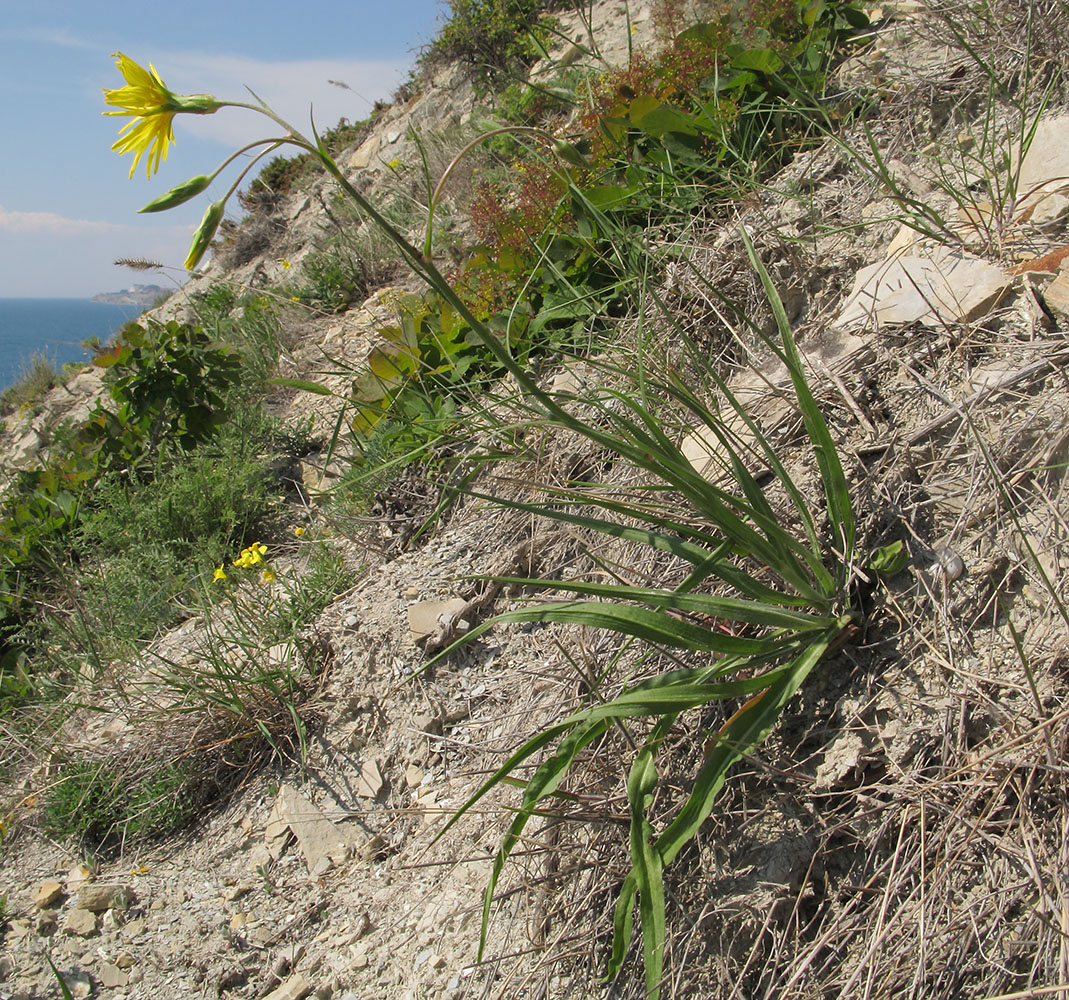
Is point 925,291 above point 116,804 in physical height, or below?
above

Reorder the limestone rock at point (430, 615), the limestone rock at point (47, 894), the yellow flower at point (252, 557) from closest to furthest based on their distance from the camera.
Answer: the limestone rock at point (47, 894) → the limestone rock at point (430, 615) → the yellow flower at point (252, 557)

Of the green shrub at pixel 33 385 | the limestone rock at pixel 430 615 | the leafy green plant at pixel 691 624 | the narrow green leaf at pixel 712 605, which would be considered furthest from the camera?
the green shrub at pixel 33 385

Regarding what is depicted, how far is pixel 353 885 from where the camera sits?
6.17ft

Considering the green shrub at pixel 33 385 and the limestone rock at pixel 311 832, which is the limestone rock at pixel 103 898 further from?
the green shrub at pixel 33 385

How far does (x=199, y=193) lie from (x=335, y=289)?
427cm

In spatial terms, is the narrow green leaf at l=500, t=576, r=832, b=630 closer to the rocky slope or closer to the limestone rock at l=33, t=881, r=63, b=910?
the rocky slope

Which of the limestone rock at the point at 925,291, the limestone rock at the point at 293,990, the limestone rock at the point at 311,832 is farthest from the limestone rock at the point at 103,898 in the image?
the limestone rock at the point at 925,291

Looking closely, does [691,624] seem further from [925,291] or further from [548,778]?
[925,291]

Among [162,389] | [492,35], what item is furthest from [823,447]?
[492,35]

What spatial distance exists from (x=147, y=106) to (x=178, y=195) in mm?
154

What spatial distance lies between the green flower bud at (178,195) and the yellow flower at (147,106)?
0.23 ft

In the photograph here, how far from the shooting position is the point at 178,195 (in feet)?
3.66

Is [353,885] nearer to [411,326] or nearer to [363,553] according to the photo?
[363,553]

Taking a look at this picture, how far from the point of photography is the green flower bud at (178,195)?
43.6 inches
